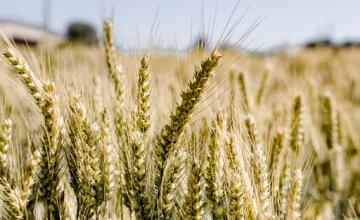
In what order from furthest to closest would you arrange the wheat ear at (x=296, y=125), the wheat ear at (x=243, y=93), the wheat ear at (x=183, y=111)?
1. the wheat ear at (x=243, y=93)
2. the wheat ear at (x=296, y=125)
3. the wheat ear at (x=183, y=111)

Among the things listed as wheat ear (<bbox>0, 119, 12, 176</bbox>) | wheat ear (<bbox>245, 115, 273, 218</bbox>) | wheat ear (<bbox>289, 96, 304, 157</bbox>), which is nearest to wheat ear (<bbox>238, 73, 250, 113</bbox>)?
wheat ear (<bbox>289, 96, 304, 157</bbox>)

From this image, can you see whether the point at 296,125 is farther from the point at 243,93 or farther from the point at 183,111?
the point at 183,111

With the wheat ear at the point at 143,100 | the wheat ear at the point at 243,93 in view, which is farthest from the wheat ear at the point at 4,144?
the wheat ear at the point at 243,93

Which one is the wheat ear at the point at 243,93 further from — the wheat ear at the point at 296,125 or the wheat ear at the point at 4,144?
the wheat ear at the point at 4,144

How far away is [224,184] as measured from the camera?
99 centimetres

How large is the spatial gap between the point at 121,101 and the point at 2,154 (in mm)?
379

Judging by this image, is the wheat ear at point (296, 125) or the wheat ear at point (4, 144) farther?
the wheat ear at point (296, 125)

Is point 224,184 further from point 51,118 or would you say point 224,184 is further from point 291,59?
point 291,59

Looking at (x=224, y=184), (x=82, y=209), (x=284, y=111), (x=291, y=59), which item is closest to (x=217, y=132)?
(x=224, y=184)

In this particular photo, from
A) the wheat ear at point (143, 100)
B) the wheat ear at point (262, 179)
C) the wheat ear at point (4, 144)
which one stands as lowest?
the wheat ear at point (262, 179)

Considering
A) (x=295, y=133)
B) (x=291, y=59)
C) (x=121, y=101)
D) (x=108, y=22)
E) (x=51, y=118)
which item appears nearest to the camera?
(x=51, y=118)

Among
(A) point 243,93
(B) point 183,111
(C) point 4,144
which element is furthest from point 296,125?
(C) point 4,144

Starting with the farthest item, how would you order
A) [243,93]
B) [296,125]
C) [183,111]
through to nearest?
[243,93]
[296,125]
[183,111]

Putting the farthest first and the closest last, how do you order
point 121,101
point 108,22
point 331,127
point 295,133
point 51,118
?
point 331,127 < point 108,22 < point 295,133 < point 121,101 < point 51,118
